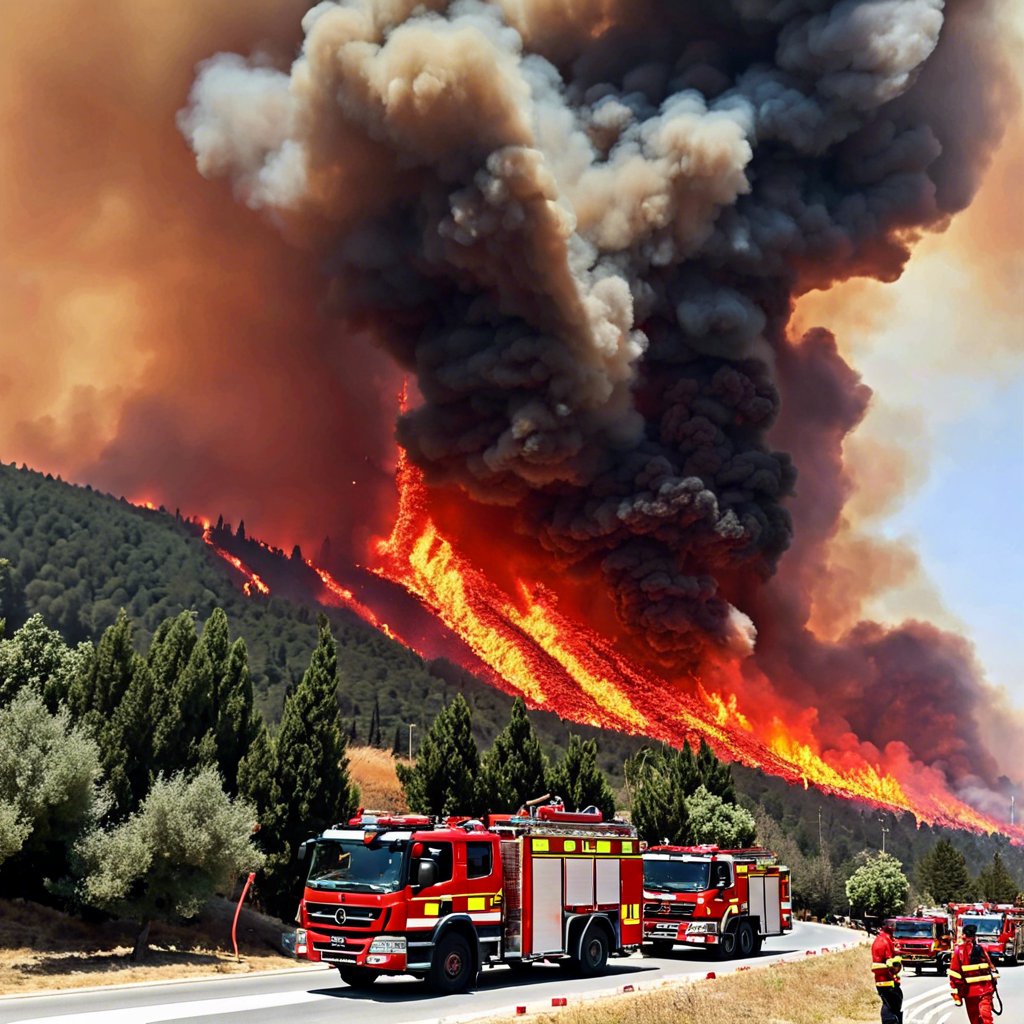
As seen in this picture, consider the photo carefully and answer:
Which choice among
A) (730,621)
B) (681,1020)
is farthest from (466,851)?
(730,621)

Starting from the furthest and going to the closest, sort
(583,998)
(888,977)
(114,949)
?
(114,949) → (583,998) → (888,977)

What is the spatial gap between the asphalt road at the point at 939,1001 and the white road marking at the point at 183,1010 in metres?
9.57

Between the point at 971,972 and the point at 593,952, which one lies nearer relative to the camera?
the point at 971,972

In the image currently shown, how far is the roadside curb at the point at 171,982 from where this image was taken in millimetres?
18312

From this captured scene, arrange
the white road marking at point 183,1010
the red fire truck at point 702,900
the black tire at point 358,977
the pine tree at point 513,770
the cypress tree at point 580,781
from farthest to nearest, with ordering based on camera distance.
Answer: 1. the cypress tree at point 580,781
2. the pine tree at point 513,770
3. the red fire truck at point 702,900
4. the black tire at point 358,977
5. the white road marking at point 183,1010

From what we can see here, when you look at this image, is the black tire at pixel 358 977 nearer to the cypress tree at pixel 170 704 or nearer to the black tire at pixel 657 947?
the black tire at pixel 657 947

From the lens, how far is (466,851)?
19.2m

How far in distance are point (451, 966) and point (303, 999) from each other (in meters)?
2.35

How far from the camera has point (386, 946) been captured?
17.6 meters

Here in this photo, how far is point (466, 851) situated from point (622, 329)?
4896 centimetres

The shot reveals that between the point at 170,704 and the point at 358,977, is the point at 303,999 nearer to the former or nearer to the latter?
the point at 358,977

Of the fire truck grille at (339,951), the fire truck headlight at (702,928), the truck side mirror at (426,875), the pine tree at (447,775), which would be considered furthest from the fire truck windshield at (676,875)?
the fire truck grille at (339,951)

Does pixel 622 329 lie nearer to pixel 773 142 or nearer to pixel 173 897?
pixel 773 142

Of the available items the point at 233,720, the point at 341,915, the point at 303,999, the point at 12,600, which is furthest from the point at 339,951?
the point at 12,600
